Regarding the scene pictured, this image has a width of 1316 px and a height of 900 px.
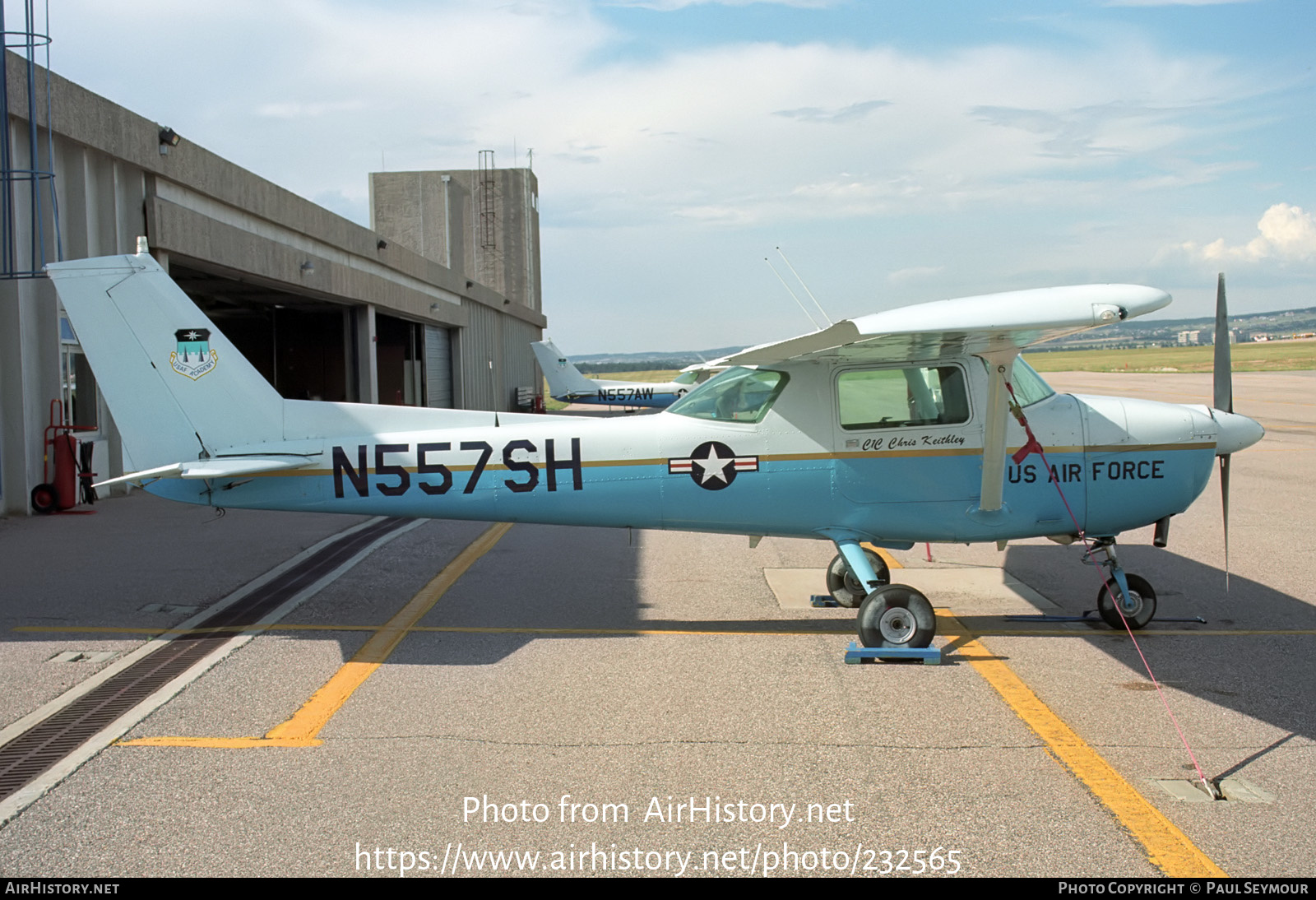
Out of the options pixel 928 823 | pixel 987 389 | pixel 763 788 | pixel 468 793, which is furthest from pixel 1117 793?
pixel 987 389

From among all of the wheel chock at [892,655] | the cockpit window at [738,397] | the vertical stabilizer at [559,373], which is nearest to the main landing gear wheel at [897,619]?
the wheel chock at [892,655]

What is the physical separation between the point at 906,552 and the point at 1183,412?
3.59 meters

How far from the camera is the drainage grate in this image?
4379 millimetres

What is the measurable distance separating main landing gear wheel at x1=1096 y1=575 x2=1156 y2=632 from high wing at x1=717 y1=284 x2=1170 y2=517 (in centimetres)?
141

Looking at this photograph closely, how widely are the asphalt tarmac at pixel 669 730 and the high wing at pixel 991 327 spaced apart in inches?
74.9

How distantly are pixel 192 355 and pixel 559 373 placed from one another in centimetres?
3228

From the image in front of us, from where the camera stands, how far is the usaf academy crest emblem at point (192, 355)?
6641mm

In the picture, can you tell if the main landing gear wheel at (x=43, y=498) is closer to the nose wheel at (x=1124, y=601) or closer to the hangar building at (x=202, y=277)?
the hangar building at (x=202, y=277)

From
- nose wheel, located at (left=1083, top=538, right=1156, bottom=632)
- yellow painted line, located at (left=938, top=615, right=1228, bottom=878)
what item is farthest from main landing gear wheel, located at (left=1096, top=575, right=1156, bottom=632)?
yellow painted line, located at (left=938, top=615, right=1228, bottom=878)

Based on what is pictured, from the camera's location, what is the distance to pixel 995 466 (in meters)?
6.50

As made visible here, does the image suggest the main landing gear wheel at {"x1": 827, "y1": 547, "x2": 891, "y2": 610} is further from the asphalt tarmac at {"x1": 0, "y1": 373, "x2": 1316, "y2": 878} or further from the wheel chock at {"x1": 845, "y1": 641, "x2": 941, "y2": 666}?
the wheel chock at {"x1": 845, "y1": 641, "x2": 941, "y2": 666}

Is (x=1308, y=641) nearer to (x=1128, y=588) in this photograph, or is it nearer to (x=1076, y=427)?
(x=1128, y=588)

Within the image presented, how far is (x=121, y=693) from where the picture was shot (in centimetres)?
538

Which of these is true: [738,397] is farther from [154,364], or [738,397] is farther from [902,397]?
[154,364]
